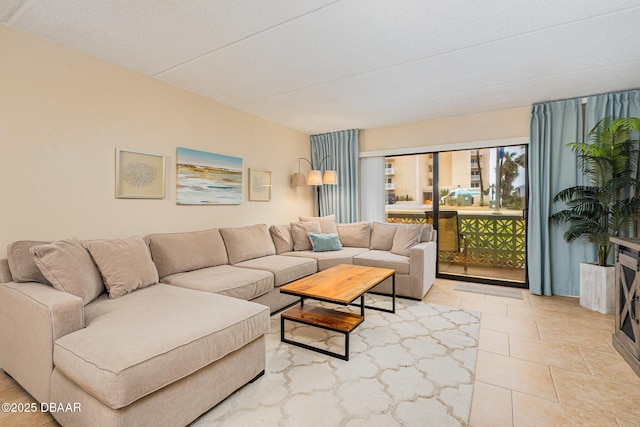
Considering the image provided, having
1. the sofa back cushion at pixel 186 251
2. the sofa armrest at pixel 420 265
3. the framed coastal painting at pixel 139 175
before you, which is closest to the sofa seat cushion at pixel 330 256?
the sofa armrest at pixel 420 265

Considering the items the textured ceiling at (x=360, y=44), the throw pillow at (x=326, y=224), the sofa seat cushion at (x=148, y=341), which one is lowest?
the sofa seat cushion at (x=148, y=341)

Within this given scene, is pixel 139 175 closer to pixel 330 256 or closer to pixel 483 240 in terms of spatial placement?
pixel 330 256

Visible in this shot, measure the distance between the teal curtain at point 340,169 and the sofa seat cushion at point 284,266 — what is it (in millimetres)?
1677

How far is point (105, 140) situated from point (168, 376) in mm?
2213

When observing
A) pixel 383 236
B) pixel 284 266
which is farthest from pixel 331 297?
pixel 383 236

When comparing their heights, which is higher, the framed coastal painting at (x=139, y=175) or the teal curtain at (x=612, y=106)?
the teal curtain at (x=612, y=106)

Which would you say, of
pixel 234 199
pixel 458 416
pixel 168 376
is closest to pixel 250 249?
pixel 234 199

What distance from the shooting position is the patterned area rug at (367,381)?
1.61 metres

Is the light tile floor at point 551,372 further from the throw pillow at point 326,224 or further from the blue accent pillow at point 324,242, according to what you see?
the throw pillow at point 326,224

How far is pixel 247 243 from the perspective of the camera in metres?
3.58

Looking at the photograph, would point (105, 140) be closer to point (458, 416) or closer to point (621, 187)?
point (458, 416)

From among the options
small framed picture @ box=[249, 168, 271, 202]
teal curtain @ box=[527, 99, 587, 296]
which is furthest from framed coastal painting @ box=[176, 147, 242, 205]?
teal curtain @ box=[527, 99, 587, 296]

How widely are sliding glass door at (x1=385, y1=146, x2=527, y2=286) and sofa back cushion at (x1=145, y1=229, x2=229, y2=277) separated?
3.03 meters

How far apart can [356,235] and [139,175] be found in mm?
2860
